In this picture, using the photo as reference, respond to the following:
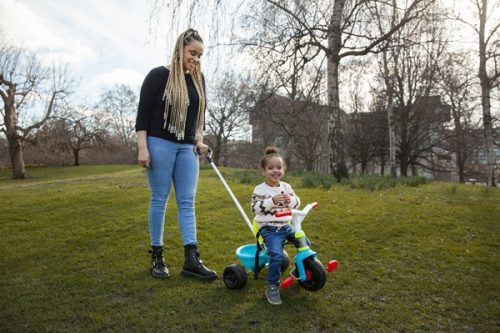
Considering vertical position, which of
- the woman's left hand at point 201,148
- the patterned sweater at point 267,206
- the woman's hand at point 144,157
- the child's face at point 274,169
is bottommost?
the patterned sweater at point 267,206

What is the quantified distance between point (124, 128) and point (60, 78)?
17.5m

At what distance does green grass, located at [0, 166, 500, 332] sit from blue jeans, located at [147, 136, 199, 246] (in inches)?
17.1

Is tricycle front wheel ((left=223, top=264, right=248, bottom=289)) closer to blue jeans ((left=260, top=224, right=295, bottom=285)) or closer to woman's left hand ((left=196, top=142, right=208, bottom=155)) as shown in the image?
blue jeans ((left=260, top=224, right=295, bottom=285))

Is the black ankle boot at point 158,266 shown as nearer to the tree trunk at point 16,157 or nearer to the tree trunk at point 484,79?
the tree trunk at point 484,79

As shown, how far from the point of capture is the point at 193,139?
3.33 meters

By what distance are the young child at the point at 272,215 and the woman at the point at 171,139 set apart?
2.08 feet

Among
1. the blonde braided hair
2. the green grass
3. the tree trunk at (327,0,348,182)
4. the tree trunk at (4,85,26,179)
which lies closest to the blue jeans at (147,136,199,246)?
the blonde braided hair

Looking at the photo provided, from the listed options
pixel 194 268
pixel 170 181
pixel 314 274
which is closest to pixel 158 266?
pixel 194 268

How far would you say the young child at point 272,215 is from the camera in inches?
106

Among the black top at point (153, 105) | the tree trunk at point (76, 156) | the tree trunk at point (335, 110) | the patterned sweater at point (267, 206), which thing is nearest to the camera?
the patterned sweater at point (267, 206)

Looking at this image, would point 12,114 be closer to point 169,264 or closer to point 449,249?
point 169,264

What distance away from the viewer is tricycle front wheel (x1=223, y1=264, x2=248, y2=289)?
2848 mm

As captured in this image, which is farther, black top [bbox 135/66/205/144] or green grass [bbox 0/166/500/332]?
black top [bbox 135/66/205/144]

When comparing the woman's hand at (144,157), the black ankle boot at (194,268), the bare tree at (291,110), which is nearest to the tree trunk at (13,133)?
the bare tree at (291,110)
